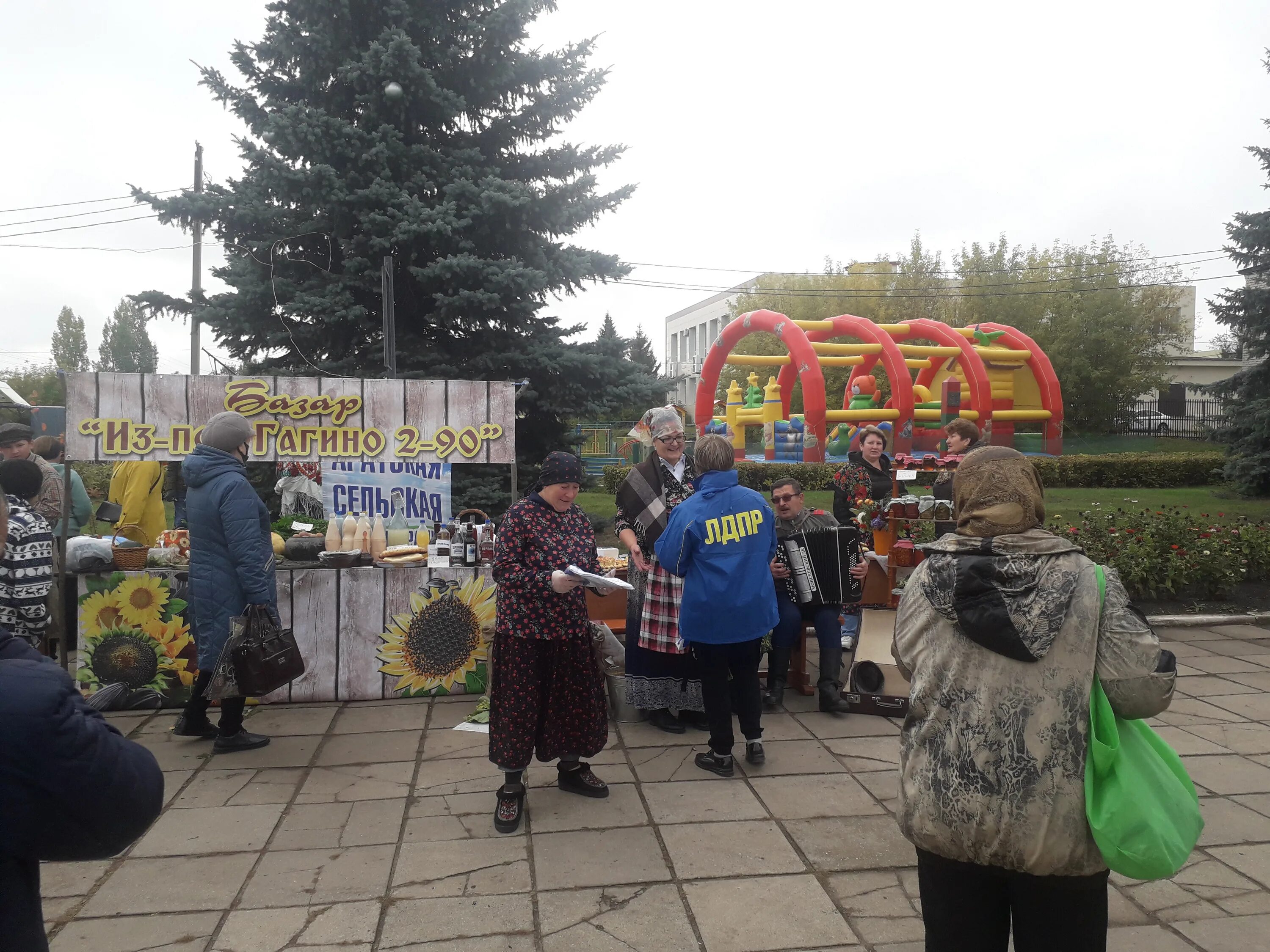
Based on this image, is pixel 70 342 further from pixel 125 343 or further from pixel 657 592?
pixel 657 592

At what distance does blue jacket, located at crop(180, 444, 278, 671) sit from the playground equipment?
16.3 meters

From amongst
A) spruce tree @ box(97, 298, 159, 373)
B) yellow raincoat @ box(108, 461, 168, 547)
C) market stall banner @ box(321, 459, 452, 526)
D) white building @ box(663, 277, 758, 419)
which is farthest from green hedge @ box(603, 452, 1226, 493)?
spruce tree @ box(97, 298, 159, 373)

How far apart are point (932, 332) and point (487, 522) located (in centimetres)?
1921

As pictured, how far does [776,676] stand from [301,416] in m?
3.76

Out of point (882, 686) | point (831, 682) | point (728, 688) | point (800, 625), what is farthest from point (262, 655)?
point (882, 686)

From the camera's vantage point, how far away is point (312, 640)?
5.91m

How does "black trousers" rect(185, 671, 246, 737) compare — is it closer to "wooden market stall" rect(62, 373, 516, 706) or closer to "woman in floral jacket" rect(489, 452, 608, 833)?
"wooden market stall" rect(62, 373, 516, 706)

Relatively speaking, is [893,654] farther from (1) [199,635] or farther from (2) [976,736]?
(1) [199,635]

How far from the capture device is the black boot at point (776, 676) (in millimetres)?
5727

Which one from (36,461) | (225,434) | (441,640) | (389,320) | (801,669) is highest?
(389,320)

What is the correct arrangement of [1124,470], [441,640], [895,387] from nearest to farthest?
[441,640], [895,387], [1124,470]

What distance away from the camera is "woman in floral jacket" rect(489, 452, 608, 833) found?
3.99 meters

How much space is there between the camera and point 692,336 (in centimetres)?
7769

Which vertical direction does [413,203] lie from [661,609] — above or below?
above
